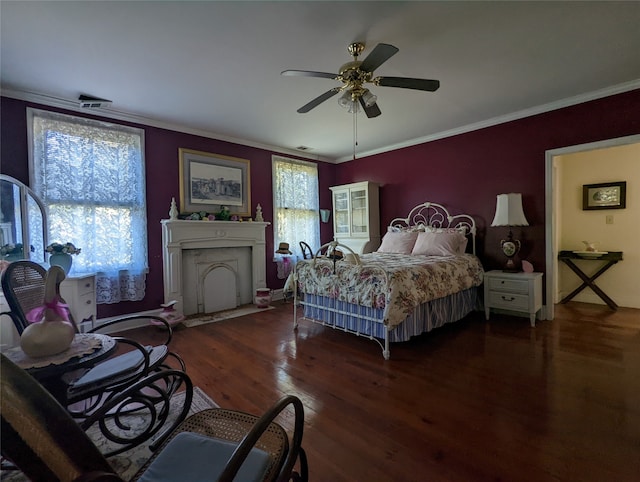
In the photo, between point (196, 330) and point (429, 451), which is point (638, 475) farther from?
point (196, 330)

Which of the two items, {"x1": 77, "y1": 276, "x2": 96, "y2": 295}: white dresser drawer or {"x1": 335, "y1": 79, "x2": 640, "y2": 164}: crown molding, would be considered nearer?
{"x1": 77, "y1": 276, "x2": 96, "y2": 295}: white dresser drawer

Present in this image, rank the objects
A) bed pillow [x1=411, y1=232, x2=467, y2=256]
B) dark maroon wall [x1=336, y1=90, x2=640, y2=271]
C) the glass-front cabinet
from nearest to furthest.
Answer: dark maroon wall [x1=336, y1=90, x2=640, y2=271] → bed pillow [x1=411, y1=232, x2=467, y2=256] → the glass-front cabinet

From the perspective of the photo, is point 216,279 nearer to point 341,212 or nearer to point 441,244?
point 341,212

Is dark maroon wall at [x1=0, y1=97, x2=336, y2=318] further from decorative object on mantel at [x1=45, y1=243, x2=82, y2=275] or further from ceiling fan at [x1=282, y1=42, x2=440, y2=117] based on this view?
ceiling fan at [x1=282, y1=42, x2=440, y2=117]

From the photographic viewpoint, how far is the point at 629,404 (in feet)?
6.09

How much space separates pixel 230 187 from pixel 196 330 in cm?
219

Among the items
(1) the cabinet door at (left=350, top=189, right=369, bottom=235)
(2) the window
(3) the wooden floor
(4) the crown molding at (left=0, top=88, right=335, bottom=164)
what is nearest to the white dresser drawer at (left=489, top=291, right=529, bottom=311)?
(3) the wooden floor

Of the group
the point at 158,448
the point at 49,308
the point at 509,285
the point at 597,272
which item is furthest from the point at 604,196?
the point at 49,308

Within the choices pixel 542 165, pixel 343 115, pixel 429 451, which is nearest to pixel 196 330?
pixel 429 451

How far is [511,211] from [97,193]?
491 cm

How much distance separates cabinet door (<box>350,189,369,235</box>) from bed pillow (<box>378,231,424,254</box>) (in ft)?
2.43

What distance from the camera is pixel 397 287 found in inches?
102

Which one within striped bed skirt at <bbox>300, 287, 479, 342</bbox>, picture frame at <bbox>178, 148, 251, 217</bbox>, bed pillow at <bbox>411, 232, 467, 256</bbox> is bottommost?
striped bed skirt at <bbox>300, 287, 479, 342</bbox>

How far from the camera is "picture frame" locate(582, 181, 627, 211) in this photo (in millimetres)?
4180
